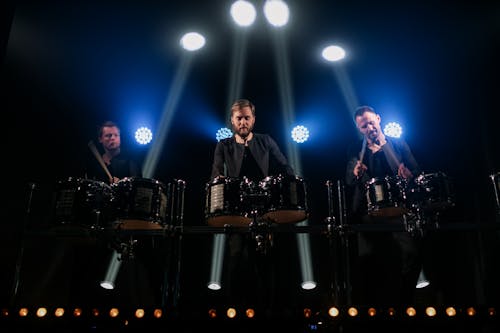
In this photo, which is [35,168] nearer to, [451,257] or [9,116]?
[9,116]

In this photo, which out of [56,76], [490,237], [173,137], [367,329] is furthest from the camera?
[173,137]

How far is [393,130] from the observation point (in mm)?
5715

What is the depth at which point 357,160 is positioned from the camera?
15.3ft

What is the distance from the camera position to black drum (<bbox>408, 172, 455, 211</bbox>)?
4043mm

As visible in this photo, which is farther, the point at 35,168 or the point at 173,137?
the point at 173,137

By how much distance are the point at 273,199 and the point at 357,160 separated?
1011 mm

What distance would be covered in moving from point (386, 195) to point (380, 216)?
0.36 metres

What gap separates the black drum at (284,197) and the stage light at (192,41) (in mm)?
2203

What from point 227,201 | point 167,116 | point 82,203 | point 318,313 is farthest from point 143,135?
point 318,313

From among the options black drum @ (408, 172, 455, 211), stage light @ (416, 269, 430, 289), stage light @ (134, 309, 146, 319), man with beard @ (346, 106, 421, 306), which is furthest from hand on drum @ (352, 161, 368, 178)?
stage light @ (134, 309, 146, 319)

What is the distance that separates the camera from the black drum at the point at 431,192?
159 inches

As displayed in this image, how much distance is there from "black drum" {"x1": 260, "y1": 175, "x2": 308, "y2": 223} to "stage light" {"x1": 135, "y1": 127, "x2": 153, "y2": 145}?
6.99 ft

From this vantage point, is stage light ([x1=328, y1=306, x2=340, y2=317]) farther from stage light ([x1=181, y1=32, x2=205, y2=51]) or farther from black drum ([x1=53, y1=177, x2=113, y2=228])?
stage light ([x1=181, y1=32, x2=205, y2=51])

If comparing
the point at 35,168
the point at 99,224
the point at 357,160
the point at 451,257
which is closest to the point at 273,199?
the point at 357,160
